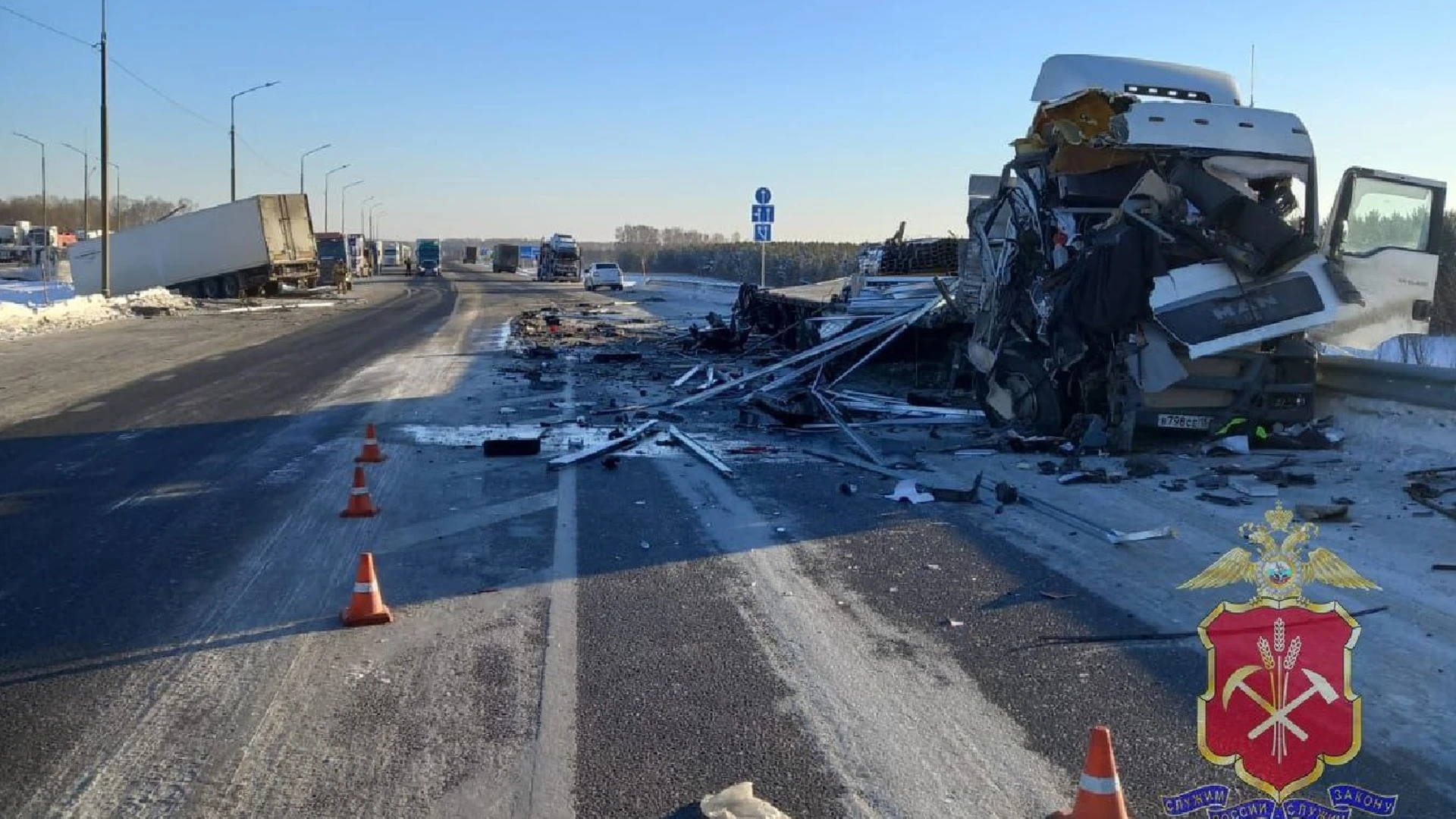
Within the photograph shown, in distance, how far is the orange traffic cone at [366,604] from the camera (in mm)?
5746

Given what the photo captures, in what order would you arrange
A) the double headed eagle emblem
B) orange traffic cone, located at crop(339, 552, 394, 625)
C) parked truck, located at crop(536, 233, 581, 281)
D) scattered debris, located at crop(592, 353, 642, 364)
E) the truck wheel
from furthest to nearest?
1. parked truck, located at crop(536, 233, 581, 281)
2. scattered debris, located at crop(592, 353, 642, 364)
3. the truck wheel
4. the double headed eagle emblem
5. orange traffic cone, located at crop(339, 552, 394, 625)

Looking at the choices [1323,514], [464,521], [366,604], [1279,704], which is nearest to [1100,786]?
[1279,704]

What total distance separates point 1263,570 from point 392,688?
456 cm

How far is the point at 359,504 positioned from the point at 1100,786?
6023mm

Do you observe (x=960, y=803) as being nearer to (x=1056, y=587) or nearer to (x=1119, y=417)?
(x=1056, y=587)

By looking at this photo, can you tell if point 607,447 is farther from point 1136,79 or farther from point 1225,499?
point 1136,79

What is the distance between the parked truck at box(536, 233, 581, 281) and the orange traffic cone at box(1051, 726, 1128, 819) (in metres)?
70.2

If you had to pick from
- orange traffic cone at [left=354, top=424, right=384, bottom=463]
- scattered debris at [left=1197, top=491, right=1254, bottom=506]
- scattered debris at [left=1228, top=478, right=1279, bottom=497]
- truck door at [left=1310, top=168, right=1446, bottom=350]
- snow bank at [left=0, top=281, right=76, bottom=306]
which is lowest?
orange traffic cone at [left=354, top=424, right=384, bottom=463]

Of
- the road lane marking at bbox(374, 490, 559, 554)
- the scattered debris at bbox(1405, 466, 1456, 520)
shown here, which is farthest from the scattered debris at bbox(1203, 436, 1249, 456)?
the road lane marking at bbox(374, 490, 559, 554)

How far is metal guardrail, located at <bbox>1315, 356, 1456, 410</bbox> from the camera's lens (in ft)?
31.6

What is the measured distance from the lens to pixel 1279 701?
4.37 metres

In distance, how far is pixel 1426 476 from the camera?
8906mm

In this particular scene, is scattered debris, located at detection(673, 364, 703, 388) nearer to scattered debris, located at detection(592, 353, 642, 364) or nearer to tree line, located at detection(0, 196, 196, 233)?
scattered debris, located at detection(592, 353, 642, 364)

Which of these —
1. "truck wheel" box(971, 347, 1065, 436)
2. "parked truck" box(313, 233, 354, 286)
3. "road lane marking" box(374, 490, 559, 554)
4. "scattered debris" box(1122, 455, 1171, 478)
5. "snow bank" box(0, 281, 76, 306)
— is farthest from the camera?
"parked truck" box(313, 233, 354, 286)
